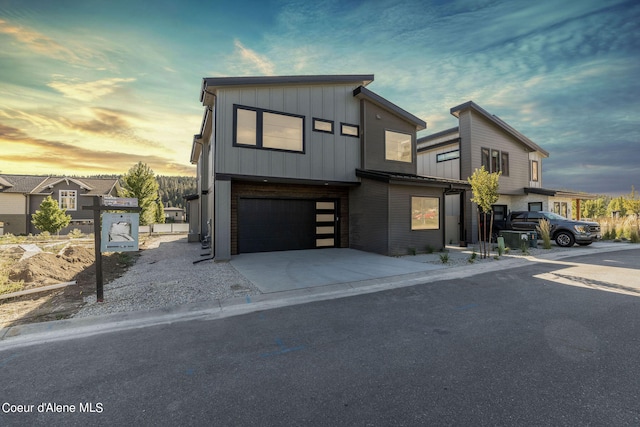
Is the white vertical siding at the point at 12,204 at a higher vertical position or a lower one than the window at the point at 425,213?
higher

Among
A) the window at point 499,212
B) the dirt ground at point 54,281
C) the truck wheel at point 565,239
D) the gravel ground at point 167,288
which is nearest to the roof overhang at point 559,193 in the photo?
the window at point 499,212

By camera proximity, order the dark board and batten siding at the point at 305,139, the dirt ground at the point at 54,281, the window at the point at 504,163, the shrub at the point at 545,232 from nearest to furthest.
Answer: the dirt ground at the point at 54,281 → the dark board and batten siding at the point at 305,139 → the shrub at the point at 545,232 → the window at the point at 504,163

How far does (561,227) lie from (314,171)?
1368 centimetres

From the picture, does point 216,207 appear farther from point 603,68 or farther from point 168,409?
point 603,68

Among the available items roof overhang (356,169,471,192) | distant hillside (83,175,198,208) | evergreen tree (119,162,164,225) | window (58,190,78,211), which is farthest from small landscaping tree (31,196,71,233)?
distant hillside (83,175,198,208)

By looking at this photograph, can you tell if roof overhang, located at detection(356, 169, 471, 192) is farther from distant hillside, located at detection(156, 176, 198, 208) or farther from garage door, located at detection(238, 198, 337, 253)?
distant hillside, located at detection(156, 176, 198, 208)

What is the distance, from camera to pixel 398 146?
13.6 meters

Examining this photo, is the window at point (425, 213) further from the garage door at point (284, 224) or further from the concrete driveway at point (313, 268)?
the garage door at point (284, 224)

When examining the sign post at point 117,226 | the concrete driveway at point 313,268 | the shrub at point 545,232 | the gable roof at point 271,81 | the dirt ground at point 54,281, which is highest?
the gable roof at point 271,81

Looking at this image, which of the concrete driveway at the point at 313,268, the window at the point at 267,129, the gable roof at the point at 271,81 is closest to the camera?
the concrete driveway at the point at 313,268

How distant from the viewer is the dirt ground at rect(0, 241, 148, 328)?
4.53 meters

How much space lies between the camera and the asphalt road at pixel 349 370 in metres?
2.25

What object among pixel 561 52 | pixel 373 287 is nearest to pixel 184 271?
pixel 373 287

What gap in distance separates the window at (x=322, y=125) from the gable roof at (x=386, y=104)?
2087mm
